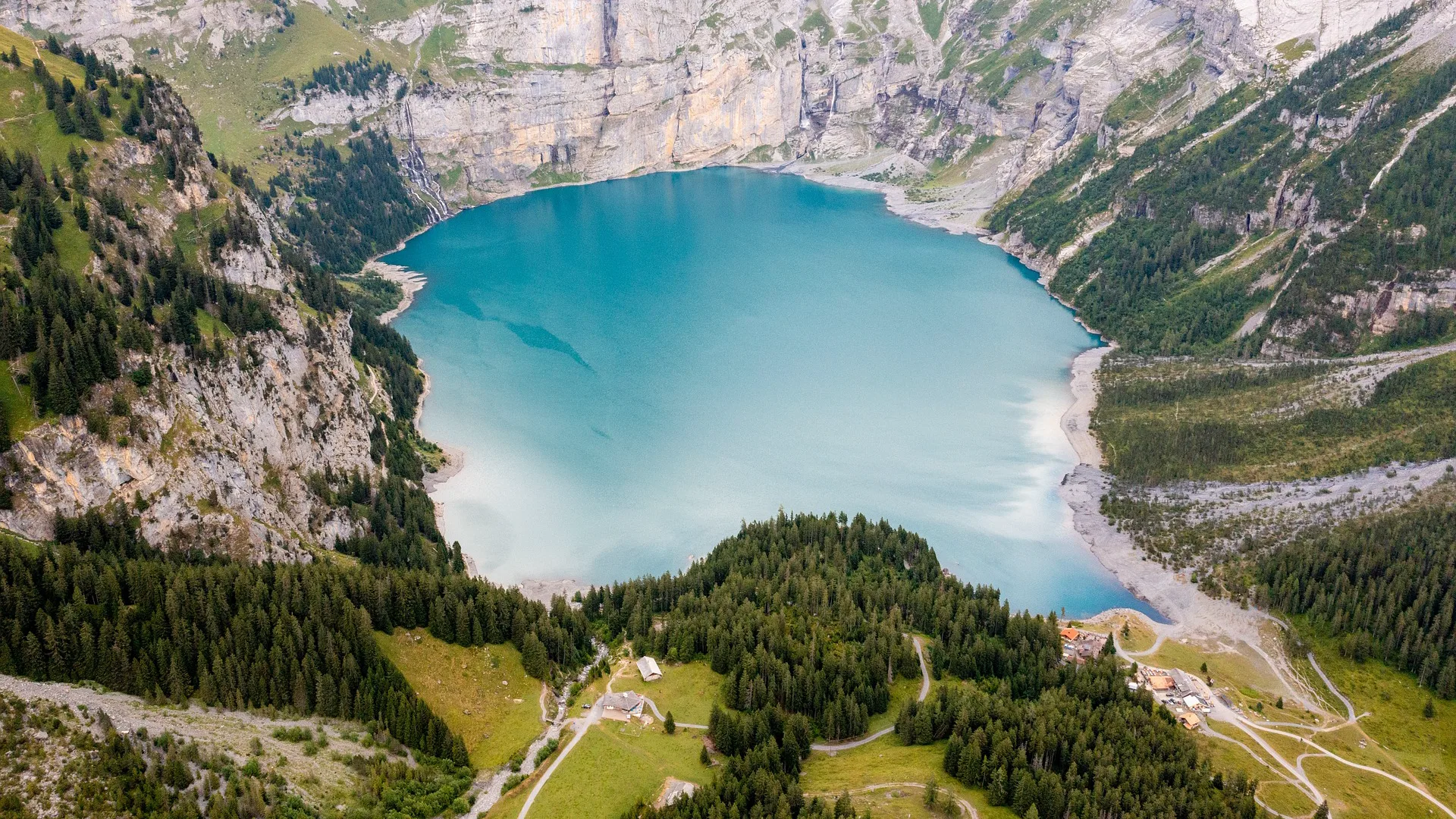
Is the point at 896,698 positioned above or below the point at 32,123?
below

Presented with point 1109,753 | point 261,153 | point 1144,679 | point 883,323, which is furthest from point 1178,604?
point 261,153

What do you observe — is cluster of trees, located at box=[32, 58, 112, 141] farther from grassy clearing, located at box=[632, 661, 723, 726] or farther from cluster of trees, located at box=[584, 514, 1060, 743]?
grassy clearing, located at box=[632, 661, 723, 726]

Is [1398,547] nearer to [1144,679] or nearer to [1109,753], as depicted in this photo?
[1144,679]

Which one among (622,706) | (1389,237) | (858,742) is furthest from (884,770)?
(1389,237)

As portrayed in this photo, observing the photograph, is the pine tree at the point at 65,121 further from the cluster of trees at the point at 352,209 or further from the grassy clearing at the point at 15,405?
the cluster of trees at the point at 352,209

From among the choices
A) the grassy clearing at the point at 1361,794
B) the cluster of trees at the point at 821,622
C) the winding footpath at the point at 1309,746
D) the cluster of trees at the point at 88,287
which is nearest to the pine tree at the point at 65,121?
the cluster of trees at the point at 88,287

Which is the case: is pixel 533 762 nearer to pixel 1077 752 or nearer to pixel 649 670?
pixel 649 670
